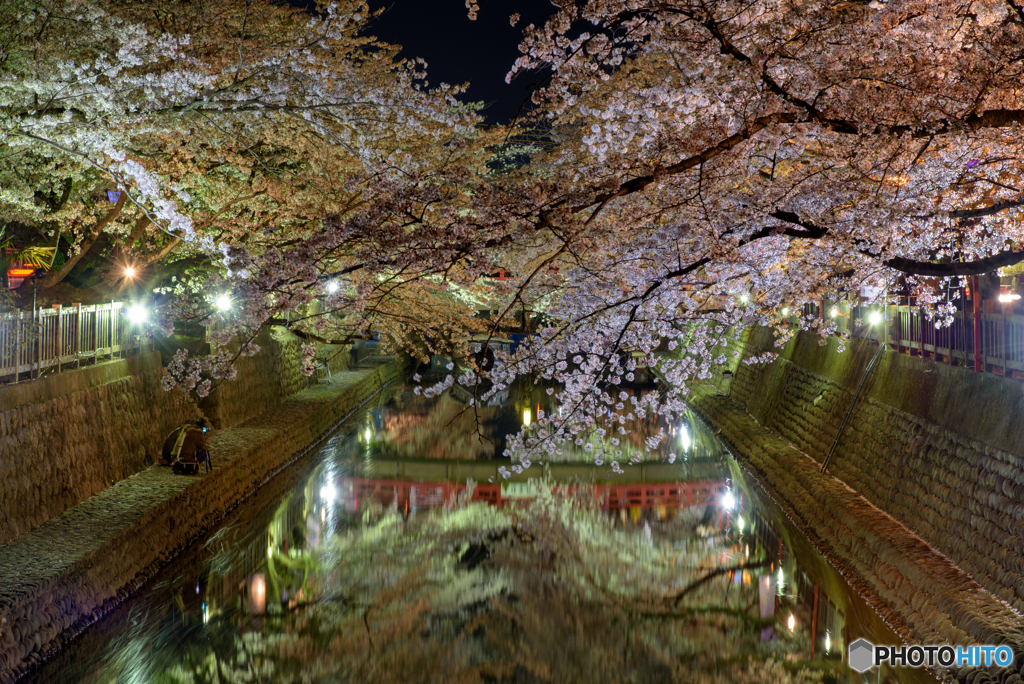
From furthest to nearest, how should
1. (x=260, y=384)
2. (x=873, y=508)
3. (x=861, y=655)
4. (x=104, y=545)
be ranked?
1. (x=260, y=384)
2. (x=873, y=508)
3. (x=104, y=545)
4. (x=861, y=655)

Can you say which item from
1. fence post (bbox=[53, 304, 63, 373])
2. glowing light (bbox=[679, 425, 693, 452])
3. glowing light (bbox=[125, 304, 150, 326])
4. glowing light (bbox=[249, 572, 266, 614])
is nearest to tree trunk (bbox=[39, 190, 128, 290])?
glowing light (bbox=[125, 304, 150, 326])

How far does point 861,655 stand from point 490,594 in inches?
178

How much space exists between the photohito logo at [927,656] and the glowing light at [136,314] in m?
11.9

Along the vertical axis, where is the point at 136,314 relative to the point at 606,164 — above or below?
below

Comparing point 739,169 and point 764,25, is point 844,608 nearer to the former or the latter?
point 739,169

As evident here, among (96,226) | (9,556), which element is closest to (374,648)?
(9,556)

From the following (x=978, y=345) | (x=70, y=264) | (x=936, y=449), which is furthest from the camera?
(x=70, y=264)

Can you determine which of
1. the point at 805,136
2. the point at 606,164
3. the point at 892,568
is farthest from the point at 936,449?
the point at 606,164

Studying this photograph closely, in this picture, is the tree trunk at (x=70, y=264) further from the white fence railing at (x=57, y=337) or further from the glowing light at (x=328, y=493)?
the glowing light at (x=328, y=493)

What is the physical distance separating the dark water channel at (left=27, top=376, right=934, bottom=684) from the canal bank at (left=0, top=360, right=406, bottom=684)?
11.3 inches

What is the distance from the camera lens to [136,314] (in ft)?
42.1

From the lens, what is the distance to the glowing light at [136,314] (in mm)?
12624

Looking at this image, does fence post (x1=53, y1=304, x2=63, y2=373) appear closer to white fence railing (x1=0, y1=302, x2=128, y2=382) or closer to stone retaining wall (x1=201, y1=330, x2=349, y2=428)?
white fence railing (x1=0, y1=302, x2=128, y2=382)

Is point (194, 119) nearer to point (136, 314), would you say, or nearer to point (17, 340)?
point (17, 340)
